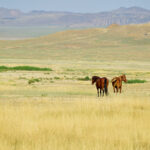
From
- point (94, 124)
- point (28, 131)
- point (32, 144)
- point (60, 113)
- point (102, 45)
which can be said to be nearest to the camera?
point (32, 144)

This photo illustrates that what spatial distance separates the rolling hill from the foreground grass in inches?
3400

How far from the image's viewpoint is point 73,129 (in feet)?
37.6

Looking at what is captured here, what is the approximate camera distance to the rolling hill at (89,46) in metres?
108

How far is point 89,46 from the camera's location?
437 ft

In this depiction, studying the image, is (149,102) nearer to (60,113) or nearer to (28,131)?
(60,113)

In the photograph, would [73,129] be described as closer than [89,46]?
Yes

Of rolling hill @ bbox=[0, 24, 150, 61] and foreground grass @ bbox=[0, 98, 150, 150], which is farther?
rolling hill @ bbox=[0, 24, 150, 61]

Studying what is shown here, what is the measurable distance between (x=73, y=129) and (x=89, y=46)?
122094mm

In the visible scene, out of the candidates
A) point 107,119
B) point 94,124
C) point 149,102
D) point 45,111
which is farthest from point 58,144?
point 149,102

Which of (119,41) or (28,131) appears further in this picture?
(119,41)

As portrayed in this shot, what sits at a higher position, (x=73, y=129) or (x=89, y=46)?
(x=89, y=46)

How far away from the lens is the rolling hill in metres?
108

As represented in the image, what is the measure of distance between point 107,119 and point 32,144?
350 centimetres

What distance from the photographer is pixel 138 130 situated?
37.9 feet
